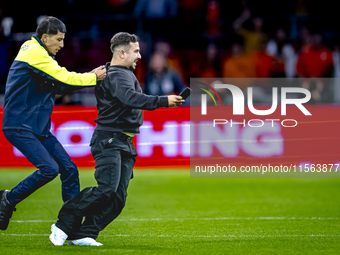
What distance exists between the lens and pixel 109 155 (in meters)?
5.54

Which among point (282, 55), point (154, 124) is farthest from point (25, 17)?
point (282, 55)

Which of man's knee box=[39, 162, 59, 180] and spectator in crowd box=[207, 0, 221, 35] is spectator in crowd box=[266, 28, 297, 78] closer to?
spectator in crowd box=[207, 0, 221, 35]

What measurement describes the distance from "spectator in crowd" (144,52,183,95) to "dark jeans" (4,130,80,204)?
6.95 m

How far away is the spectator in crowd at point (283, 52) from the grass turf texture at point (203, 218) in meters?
3.86

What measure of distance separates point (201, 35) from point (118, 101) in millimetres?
9933

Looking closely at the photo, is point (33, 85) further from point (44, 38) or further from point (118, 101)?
point (118, 101)

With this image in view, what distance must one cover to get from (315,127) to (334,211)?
4.46 meters

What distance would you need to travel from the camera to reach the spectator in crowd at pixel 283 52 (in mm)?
14031

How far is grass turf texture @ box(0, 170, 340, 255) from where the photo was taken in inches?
226

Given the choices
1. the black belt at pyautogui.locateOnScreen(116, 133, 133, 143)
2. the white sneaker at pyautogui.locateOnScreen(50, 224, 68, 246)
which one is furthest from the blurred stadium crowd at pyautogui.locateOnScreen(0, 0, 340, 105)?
the white sneaker at pyautogui.locateOnScreen(50, 224, 68, 246)

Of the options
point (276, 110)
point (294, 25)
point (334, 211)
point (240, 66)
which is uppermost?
point (294, 25)

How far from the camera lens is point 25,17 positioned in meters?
14.2

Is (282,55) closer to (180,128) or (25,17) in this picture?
(180,128)

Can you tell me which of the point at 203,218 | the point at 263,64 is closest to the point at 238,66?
the point at 263,64
